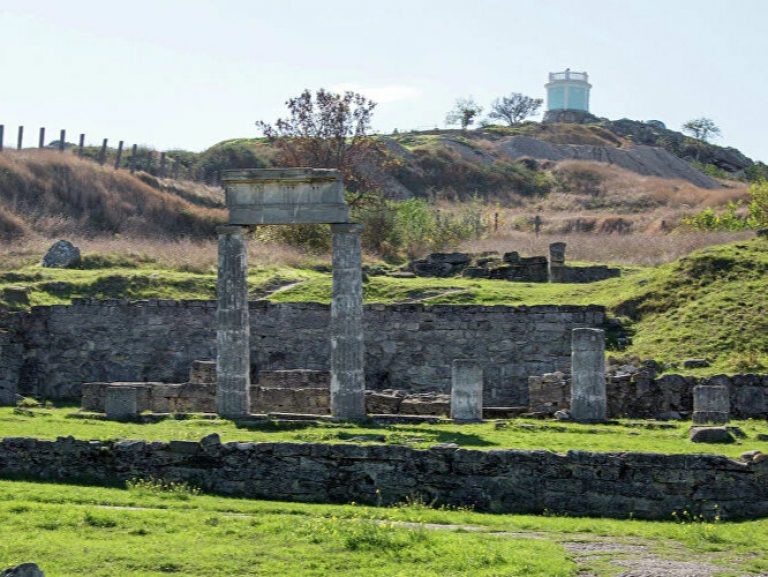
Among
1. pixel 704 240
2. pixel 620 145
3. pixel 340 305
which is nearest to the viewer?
pixel 340 305

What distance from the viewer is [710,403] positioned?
2839 centimetres

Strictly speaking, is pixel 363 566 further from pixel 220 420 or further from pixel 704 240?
pixel 704 240

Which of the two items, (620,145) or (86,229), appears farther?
(620,145)

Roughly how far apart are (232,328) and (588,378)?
24.5ft

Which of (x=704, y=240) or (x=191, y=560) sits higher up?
(x=704, y=240)

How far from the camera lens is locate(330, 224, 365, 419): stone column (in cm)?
2942

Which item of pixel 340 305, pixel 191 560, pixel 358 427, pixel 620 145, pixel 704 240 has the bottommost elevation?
pixel 191 560

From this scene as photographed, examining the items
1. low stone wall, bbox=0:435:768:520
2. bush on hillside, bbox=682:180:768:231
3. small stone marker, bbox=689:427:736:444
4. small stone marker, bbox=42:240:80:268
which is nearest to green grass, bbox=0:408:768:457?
small stone marker, bbox=689:427:736:444

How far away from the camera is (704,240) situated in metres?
50.7

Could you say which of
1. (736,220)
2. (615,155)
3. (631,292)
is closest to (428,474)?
(631,292)

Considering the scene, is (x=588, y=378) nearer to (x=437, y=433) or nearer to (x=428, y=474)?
(x=437, y=433)

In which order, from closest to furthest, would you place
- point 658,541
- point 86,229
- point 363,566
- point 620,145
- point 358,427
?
point 363,566 → point 658,541 → point 358,427 → point 86,229 → point 620,145

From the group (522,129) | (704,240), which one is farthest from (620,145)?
(704,240)

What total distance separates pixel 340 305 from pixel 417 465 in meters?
9.08
